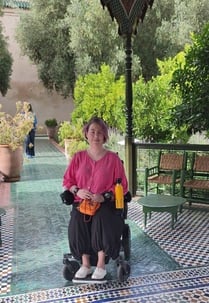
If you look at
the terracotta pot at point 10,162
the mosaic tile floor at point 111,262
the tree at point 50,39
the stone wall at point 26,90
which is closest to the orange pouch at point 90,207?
the mosaic tile floor at point 111,262

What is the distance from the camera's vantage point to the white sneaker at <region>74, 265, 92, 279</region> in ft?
10.0

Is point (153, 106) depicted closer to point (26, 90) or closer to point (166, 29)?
point (166, 29)

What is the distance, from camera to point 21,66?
61.4 feet

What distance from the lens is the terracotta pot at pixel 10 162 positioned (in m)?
7.43

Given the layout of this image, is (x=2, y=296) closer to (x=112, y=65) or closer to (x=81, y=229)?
(x=81, y=229)

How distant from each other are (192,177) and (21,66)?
49.1 feet

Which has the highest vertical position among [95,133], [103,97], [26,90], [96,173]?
[26,90]

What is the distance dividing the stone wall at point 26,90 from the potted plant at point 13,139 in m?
10.9

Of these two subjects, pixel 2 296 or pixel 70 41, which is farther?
pixel 70 41

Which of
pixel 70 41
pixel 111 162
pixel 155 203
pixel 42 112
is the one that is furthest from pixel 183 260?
pixel 42 112

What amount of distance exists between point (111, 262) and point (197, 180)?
2379mm

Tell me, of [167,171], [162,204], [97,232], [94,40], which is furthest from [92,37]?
[97,232]

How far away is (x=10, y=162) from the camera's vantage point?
7.48 m

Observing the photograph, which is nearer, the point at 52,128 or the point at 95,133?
the point at 95,133
